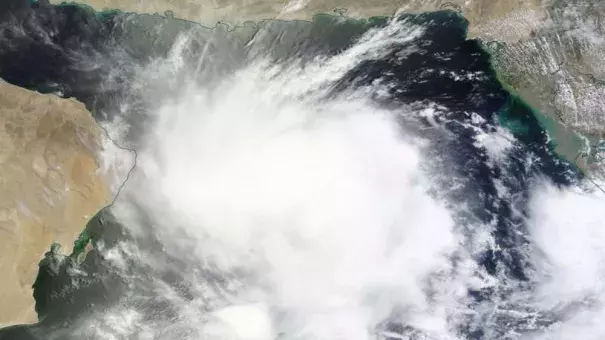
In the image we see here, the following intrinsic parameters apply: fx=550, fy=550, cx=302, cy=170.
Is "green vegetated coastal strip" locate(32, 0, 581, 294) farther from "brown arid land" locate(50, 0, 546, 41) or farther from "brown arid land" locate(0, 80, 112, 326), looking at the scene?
"brown arid land" locate(0, 80, 112, 326)

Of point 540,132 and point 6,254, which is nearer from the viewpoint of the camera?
point 6,254

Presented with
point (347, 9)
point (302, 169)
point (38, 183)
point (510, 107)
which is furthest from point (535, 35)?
point (38, 183)

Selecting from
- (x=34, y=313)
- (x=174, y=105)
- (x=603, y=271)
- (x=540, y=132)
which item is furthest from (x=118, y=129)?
(x=603, y=271)

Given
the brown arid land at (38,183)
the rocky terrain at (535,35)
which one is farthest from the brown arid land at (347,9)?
the brown arid land at (38,183)

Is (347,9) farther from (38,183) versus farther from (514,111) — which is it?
(38,183)

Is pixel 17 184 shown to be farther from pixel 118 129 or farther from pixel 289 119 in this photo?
pixel 289 119

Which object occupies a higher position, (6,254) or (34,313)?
(6,254)
